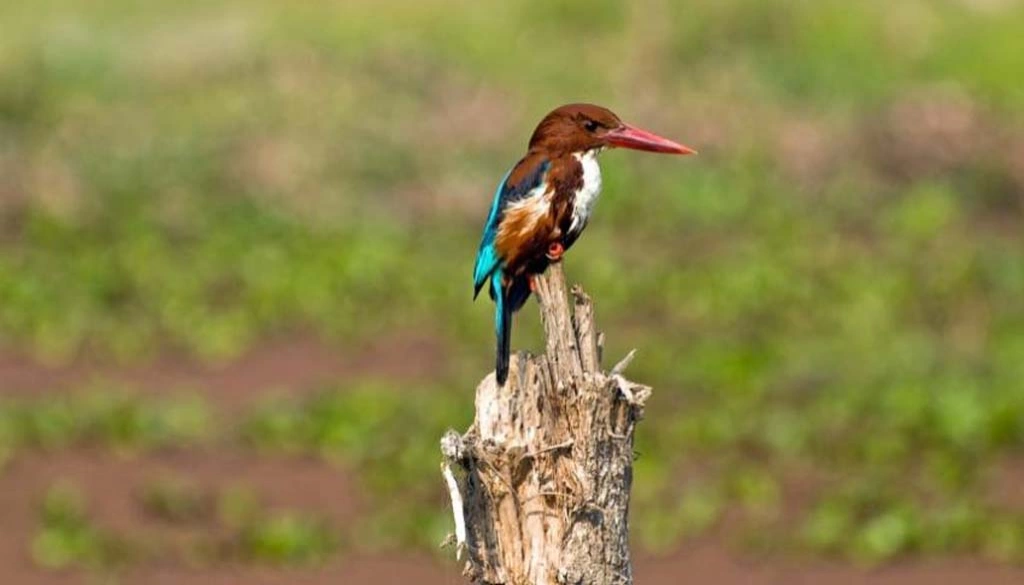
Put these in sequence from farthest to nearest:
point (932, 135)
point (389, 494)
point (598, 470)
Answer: point (932, 135), point (389, 494), point (598, 470)

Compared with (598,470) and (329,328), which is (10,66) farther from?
(598,470)

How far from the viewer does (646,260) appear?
44.8 feet

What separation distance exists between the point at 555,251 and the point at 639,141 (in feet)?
0.95

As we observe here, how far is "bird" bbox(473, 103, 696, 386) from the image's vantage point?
472 cm

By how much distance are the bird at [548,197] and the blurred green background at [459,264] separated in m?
4.27

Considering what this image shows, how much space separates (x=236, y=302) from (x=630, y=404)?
28.2 feet

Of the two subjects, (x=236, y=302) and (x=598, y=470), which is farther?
(x=236, y=302)

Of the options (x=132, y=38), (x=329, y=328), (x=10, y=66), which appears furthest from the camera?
(x=132, y=38)

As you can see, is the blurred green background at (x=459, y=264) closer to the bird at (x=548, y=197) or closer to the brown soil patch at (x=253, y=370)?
the brown soil patch at (x=253, y=370)

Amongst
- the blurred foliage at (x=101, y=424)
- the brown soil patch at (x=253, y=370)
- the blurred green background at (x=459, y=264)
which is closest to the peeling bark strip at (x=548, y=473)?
the blurred green background at (x=459, y=264)

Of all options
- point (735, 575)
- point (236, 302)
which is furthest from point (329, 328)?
point (735, 575)

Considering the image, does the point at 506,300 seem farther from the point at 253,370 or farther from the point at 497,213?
the point at 253,370

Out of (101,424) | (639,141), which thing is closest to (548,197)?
(639,141)

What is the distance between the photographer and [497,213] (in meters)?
4.79
